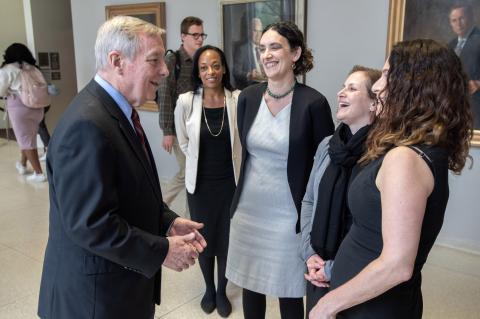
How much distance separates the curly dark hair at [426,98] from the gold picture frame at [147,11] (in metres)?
3.69

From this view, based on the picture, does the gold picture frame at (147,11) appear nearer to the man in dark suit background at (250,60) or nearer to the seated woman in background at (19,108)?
the man in dark suit background at (250,60)

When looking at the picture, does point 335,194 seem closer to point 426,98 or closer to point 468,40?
point 426,98

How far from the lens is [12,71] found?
5.33 m

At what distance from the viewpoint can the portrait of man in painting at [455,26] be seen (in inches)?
119

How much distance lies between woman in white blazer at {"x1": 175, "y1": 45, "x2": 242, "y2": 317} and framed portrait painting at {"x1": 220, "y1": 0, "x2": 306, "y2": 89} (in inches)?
55.9

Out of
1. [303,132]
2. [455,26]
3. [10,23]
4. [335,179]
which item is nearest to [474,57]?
[455,26]

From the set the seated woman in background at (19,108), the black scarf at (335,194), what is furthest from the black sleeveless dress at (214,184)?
the seated woman in background at (19,108)

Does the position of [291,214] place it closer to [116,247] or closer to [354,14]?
[116,247]

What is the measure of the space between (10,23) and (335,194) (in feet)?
29.7

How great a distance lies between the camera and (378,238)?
123 cm

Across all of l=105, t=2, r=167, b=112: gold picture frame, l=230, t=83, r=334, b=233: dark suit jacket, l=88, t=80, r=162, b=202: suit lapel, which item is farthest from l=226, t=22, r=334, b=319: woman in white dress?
l=105, t=2, r=167, b=112: gold picture frame

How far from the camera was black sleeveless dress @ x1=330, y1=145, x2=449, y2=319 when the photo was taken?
1.17 metres

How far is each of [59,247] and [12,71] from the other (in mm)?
4808

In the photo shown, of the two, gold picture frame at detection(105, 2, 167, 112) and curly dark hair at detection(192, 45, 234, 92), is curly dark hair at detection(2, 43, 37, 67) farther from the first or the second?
curly dark hair at detection(192, 45, 234, 92)
